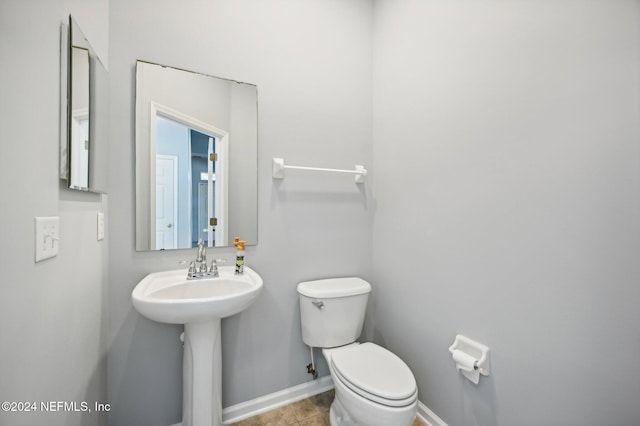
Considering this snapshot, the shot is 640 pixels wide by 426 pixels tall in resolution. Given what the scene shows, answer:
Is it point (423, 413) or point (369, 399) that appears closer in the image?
point (369, 399)

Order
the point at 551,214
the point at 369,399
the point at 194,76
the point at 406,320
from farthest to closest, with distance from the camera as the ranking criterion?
the point at 406,320, the point at 194,76, the point at 369,399, the point at 551,214

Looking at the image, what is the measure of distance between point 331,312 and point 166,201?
3.47 feet

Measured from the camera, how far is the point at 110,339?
122 centimetres

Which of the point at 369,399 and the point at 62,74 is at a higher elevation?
the point at 62,74

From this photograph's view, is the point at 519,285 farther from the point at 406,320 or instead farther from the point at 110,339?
the point at 110,339

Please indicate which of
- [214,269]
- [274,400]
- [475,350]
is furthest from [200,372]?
[475,350]

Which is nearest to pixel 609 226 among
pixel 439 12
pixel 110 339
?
pixel 439 12

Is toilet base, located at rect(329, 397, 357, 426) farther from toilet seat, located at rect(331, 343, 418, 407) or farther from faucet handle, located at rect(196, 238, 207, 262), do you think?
faucet handle, located at rect(196, 238, 207, 262)

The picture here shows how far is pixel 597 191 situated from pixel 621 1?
0.58m

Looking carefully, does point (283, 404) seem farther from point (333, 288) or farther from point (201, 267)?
point (201, 267)

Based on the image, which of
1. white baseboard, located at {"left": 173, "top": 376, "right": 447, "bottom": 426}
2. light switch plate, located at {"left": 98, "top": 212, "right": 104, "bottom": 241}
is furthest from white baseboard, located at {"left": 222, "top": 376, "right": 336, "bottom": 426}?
light switch plate, located at {"left": 98, "top": 212, "right": 104, "bottom": 241}

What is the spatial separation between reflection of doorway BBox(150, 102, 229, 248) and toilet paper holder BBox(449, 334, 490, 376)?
128 centimetres

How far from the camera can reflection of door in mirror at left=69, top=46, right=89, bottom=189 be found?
33.9 inches

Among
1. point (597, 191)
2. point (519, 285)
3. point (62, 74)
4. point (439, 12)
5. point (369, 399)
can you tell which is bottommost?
point (369, 399)
